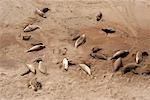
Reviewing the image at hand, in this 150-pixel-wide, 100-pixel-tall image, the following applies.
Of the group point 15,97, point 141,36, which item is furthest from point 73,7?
point 15,97

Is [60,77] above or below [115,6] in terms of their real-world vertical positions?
below

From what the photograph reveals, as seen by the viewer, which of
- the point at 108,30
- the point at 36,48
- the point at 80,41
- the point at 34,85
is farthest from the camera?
the point at 108,30

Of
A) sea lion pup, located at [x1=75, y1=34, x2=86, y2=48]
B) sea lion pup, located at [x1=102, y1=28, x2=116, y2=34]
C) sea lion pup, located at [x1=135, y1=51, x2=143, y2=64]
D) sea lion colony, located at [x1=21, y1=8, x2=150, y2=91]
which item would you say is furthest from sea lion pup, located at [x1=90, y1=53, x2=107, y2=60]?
sea lion pup, located at [x1=102, y1=28, x2=116, y2=34]

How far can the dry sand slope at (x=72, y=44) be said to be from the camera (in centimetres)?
487

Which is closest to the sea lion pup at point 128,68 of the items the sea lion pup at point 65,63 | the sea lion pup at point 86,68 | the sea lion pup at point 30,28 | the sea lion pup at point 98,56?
the sea lion pup at point 98,56

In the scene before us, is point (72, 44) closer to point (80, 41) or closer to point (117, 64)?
point (80, 41)

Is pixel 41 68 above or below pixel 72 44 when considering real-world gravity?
below

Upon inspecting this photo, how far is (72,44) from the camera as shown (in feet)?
18.3

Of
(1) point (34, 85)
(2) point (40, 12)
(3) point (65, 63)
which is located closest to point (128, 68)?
(3) point (65, 63)

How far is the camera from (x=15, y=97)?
4.77 metres

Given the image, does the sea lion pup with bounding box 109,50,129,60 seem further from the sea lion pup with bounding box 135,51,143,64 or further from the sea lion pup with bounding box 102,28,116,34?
the sea lion pup with bounding box 102,28,116,34

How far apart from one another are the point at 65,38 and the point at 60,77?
81cm

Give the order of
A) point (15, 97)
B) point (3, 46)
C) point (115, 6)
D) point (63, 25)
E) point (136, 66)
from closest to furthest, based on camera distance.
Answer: point (15, 97)
point (136, 66)
point (3, 46)
point (63, 25)
point (115, 6)

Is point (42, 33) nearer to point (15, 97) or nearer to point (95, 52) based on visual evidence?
point (95, 52)
